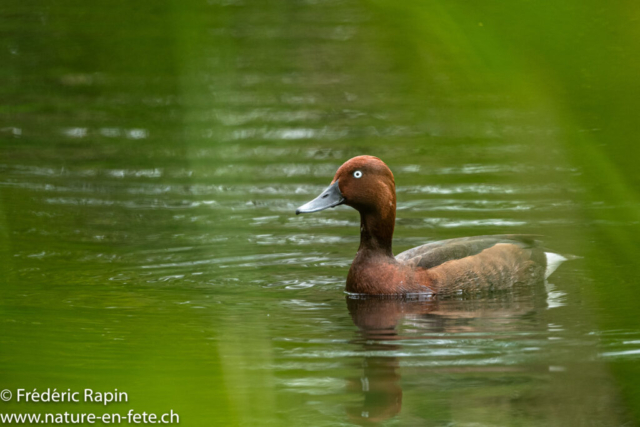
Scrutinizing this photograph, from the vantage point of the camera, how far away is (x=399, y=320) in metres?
6.13

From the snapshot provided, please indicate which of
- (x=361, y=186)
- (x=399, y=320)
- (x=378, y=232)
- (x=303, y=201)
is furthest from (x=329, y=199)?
(x=303, y=201)

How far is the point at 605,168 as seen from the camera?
1025 mm

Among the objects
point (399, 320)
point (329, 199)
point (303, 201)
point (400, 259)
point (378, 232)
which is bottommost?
point (399, 320)

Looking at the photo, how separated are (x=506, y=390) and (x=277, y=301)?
3.16 metres

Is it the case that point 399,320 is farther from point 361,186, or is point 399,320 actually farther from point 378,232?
point 361,186

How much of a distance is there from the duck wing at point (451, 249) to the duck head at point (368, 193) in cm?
25

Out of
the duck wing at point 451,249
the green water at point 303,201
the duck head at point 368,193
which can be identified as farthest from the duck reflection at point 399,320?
the duck head at point 368,193

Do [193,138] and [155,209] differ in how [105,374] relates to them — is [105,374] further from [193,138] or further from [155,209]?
[155,209]

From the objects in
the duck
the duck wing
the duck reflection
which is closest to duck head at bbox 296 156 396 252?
the duck

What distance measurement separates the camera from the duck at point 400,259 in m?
6.89

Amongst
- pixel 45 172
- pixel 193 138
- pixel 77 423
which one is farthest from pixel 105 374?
pixel 45 172

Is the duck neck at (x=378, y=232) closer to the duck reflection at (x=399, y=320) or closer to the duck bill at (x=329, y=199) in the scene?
the duck bill at (x=329, y=199)

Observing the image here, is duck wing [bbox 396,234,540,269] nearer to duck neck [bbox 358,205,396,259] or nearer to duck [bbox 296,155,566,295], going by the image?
duck [bbox 296,155,566,295]

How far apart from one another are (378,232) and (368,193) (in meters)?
0.32
